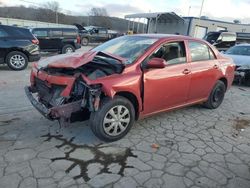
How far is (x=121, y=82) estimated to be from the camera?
3809 mm

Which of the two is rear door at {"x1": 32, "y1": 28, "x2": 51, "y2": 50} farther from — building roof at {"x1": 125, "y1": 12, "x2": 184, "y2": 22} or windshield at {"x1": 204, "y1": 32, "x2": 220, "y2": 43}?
building roof at {"x1": 125, "y1": 12, "x2": 184, "y2": 22}

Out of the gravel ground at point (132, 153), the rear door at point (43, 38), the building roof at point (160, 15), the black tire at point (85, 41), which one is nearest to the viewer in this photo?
the gravel ground at point (132, 153)

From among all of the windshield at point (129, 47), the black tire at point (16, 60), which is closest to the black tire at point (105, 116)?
the windshield at point (129, 47)

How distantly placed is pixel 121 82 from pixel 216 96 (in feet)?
9.89

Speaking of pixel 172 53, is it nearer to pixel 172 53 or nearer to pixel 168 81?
pixel 172 53

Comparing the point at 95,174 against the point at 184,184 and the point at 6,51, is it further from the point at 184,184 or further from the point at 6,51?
the point at 6,51

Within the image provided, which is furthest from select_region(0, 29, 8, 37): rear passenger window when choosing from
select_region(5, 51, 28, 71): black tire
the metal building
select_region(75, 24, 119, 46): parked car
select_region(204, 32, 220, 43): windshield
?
the metal building

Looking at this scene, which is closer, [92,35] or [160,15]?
[92,35]

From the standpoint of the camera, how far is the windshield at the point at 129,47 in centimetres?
435

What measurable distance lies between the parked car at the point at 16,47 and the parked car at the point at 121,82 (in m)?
5.63

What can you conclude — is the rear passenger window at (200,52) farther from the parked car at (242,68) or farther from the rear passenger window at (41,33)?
the rear passenger window at (41,33)

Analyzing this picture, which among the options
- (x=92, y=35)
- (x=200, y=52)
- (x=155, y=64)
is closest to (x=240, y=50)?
(x=200, y=52)

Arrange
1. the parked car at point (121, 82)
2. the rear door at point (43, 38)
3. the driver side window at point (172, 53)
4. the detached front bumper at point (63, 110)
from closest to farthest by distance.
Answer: the detached front bumper at point (63, 110), the parked car at point (121, 82), the driver side window at point (172, 53), the rear door at point (43, 38)

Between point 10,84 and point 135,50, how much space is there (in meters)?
4.61
